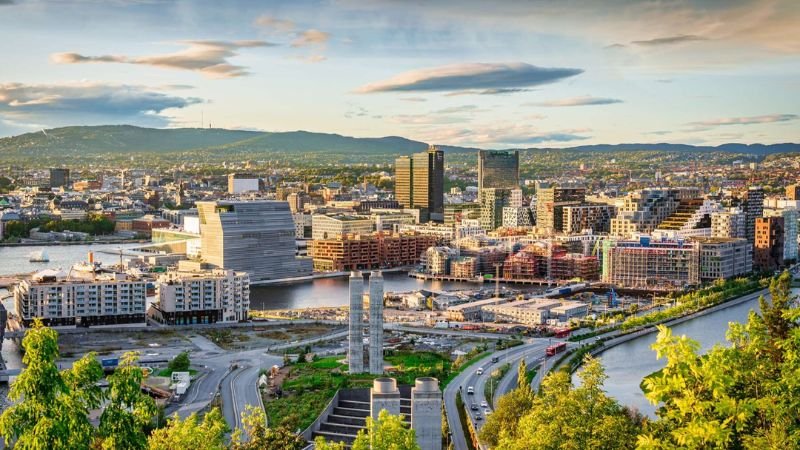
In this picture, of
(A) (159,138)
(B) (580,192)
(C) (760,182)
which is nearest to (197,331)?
(B) (580,192)

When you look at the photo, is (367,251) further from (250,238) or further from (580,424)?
(580,424)

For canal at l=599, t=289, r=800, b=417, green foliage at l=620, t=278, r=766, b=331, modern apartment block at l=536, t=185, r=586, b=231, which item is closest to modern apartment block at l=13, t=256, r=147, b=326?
canal at l=599, t=289, r=800, b=417

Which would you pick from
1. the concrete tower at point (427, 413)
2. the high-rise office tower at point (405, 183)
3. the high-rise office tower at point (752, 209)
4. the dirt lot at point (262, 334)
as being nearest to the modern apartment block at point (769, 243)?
the high-rise office tower at point (752, 209)

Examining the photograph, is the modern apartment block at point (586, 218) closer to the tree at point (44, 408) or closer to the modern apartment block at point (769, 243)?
the modern apartment block at point (769, 243)

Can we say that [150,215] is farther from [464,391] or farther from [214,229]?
[464,391]

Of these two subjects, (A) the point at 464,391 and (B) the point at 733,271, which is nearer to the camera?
(A) the point at 464,391

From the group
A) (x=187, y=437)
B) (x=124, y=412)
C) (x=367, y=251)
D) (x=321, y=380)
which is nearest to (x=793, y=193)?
(x=367, y=251)
